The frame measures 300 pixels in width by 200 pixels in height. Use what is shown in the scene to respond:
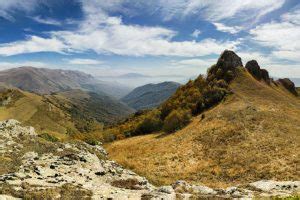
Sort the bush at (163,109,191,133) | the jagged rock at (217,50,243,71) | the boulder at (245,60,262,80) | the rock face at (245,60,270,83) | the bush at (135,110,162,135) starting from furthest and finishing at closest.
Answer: the rock face at (245,60,270,83), the boulder at (245,60,262,80), the jagged rock at (217,50,243,71), the bush at (135,110,162,135), the bush at (163,109,191,133)

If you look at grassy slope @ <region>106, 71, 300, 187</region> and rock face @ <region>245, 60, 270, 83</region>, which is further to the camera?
rock face @ <region>245, 60, 270, 83</region>

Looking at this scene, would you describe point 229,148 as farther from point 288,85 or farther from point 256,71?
point 288,85

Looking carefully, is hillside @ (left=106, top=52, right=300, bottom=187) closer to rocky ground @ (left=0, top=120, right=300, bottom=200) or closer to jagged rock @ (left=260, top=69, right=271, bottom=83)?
rocky ground @ (left=0, top=120, right=300, bottom=200)

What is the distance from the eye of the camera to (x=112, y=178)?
34.5 metres

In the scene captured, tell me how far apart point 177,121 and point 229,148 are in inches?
1104

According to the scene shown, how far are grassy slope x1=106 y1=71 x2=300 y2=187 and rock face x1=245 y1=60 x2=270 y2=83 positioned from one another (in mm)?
21791

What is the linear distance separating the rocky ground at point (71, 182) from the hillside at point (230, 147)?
1283cm

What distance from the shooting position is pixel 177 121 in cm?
8812

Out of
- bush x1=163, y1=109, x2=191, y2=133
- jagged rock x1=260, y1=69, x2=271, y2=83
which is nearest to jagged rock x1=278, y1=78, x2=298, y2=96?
jagged rock x1=260, y1=69, x2=271, y2=83

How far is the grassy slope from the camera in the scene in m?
50.2

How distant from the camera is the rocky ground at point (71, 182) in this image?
995 inches

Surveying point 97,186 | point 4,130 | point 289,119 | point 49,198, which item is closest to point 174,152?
point 289,119

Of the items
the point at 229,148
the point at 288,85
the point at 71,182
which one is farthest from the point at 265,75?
the point at 71,182

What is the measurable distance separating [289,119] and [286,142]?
17.2 m
